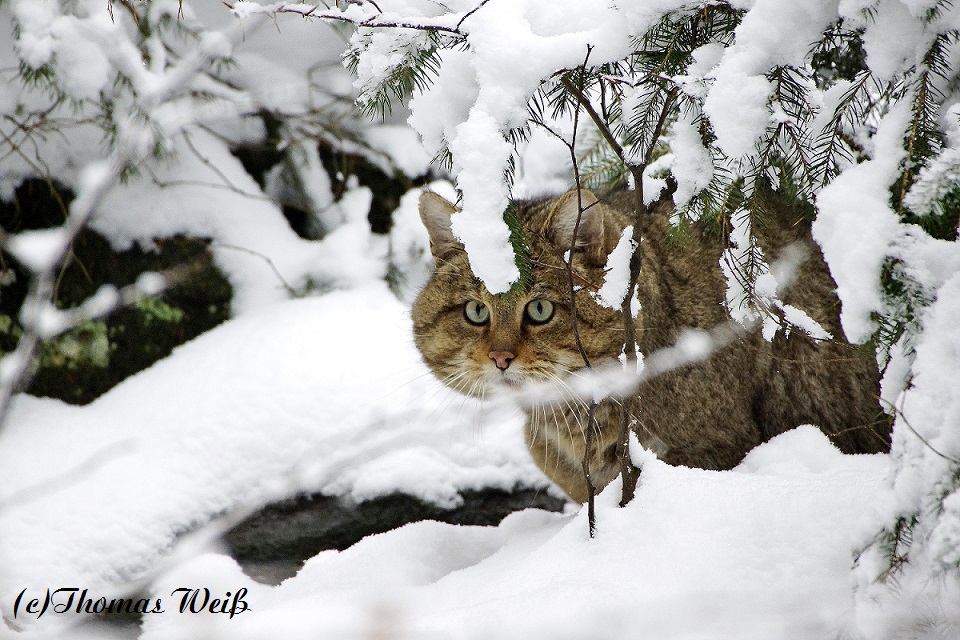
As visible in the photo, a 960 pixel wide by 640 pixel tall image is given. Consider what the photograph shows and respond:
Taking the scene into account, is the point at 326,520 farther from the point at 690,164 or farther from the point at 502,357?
the point at 690,164

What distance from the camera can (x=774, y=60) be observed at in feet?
3.67

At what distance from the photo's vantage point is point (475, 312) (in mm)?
2398

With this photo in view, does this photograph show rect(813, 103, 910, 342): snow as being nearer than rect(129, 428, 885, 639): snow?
Yes

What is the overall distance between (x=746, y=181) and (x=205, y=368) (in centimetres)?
263

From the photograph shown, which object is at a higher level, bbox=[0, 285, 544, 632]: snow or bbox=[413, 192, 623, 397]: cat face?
bbox=[413, 192, 623, 397]: cat face

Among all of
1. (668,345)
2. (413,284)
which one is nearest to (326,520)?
(413,284)

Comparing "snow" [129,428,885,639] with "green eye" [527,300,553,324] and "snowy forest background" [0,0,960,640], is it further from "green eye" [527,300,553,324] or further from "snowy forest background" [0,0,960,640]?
"green eye" [527,300,553,324]

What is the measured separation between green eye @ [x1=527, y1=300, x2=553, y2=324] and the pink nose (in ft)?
0.50

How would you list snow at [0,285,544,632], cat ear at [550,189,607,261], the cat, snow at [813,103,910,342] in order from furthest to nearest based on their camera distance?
snow at [0,285,544,632] → the cat → cat ear at [550,189,607,261] → snow at [813,103,910,342]

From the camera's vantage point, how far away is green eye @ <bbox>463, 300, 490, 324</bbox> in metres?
2.37

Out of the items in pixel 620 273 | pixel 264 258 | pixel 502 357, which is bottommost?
pixel 264 258

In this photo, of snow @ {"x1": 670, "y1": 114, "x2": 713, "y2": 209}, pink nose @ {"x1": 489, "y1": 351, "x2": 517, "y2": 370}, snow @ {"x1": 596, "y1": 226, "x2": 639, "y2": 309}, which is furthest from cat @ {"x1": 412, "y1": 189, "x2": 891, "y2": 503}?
snow @ {"x1": 670, "y1": 114, "x2": 713, "y2": 209}

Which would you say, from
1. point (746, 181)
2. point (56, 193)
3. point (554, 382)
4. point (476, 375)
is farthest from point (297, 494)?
point (746, 181)

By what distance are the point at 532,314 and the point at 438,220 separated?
419 mm
